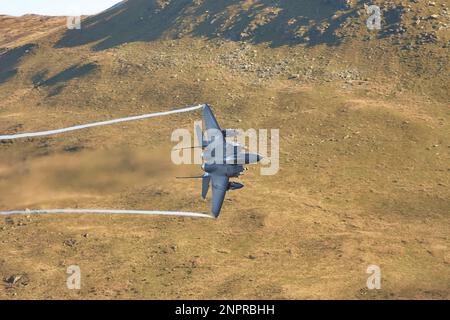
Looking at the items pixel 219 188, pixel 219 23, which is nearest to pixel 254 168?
pixel 219 188

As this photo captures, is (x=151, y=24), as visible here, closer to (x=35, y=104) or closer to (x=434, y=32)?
(x=35, y=104)

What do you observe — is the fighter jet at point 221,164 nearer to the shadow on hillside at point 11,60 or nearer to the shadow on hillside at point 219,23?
the shadow on hillside at point 219,23

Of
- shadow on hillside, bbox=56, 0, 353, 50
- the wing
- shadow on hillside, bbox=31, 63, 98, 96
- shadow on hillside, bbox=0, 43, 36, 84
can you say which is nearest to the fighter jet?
the wing

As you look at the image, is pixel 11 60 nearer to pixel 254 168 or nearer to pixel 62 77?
pixel 62 77

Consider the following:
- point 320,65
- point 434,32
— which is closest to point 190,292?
point 320,65

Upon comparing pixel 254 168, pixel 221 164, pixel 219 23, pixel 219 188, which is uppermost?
pixel 219 23

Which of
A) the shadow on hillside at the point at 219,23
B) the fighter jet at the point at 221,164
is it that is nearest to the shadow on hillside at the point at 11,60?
the shadow on hillside at the point at 219,23

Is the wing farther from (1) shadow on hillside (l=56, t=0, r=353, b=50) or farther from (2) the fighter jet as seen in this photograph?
(1) shadow on hillside (l=56, t=0, r=353, b=50)
